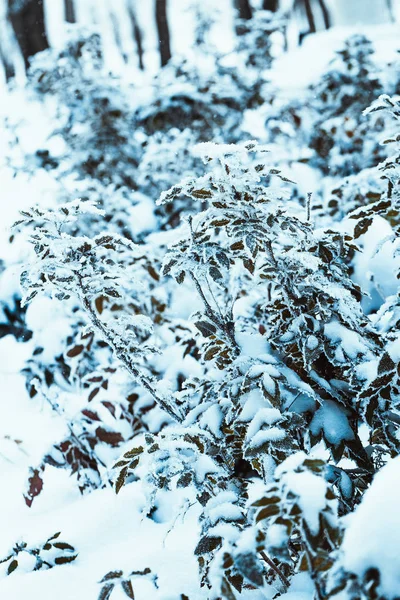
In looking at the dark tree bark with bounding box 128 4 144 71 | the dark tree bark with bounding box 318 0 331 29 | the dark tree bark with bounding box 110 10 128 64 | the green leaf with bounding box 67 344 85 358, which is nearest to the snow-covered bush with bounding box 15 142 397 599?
the green leaf with bounding box 67 344 85 358

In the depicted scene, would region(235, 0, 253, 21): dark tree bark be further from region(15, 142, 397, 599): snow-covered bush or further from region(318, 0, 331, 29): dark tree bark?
region(15, 142, 397, 599): snow-covered bush

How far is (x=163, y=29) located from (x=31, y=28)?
3156 millimetres

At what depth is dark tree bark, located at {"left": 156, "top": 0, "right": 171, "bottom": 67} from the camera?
11258 mm

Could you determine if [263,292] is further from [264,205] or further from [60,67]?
[60,67]

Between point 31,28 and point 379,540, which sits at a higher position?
point 31,28

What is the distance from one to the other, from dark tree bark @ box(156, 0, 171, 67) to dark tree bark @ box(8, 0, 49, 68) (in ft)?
8.54

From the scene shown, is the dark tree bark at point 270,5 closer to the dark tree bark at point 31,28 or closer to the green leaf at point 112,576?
the dark tree bark at point 31,28

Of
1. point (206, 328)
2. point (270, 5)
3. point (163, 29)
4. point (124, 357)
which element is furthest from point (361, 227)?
point (270, 5)

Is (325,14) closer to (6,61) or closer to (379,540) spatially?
(6,61)

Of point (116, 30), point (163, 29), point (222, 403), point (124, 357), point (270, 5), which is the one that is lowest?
point (222, 403)

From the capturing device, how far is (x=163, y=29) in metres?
11.4

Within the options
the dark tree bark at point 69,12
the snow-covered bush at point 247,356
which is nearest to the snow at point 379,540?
the snow-covered bush at point 247,356

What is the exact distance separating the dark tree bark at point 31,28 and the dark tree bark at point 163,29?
2604 mm

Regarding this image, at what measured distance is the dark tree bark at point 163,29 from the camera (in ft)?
36.9
